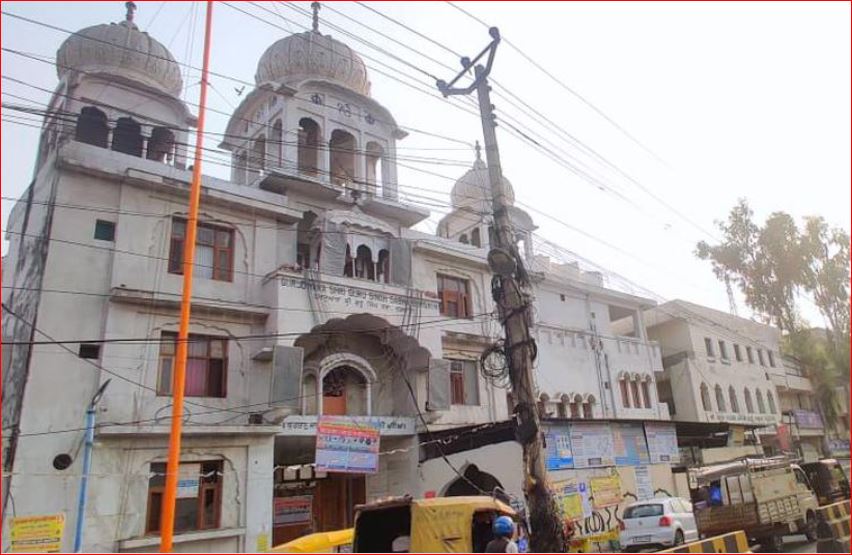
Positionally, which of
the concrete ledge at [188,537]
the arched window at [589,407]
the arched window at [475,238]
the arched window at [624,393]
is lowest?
the concrete ledge at [188,537]

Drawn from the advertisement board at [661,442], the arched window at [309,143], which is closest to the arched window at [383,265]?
the arched window at [309,143]

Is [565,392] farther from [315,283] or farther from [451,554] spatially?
[451,554]

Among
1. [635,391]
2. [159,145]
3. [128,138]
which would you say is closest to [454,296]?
[635,391]

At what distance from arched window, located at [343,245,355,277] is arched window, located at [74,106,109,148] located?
27.7 ft

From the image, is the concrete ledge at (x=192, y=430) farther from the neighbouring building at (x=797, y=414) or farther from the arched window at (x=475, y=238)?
the neighbouring building at (x=797, y=414)

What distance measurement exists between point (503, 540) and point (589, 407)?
21098 mm

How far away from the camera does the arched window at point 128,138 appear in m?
20.7

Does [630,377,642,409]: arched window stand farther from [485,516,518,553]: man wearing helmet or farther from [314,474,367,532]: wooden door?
[485,516,518,553]: man wearing helmet

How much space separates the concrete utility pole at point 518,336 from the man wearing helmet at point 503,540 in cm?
340

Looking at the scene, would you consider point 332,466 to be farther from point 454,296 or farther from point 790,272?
point 790,272

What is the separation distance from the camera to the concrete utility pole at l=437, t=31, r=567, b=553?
36.0 ft

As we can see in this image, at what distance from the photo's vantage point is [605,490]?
62.6 ft

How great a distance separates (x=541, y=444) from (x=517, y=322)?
7.63ft

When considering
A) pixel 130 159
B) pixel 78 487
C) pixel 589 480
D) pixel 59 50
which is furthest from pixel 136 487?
Answer: pixel 59 50
